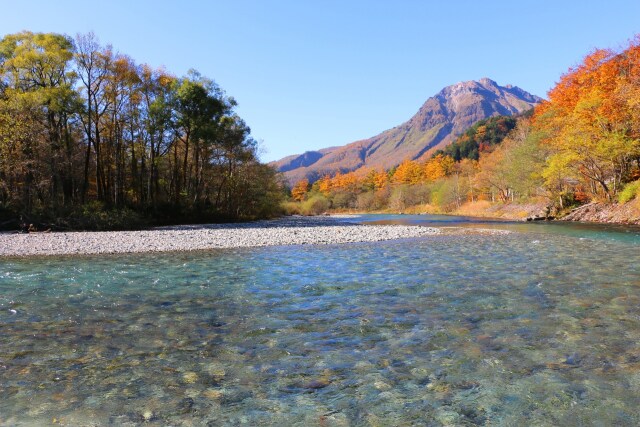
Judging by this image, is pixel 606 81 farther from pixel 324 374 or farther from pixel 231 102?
pixel 324 374

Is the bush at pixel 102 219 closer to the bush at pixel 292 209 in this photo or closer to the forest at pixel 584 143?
the forest at pixel 584 143

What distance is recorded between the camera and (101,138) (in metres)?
35.0

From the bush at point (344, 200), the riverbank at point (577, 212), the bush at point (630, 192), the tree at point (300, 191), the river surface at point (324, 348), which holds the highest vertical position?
the tree at point (300, 191)

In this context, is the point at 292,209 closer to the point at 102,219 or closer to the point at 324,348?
the point at 102,219

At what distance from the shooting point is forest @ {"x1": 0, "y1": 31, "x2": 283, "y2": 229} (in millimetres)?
25109

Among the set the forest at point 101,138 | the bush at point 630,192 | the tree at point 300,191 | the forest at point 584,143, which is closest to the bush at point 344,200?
the tree at point 300,191

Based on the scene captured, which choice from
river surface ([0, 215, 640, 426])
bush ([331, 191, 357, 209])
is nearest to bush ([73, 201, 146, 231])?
river surface ([0, 215, 640, 426])

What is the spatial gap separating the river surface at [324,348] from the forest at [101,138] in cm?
1889

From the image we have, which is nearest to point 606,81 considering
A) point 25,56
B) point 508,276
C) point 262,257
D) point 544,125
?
point 544,125

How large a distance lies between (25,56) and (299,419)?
107 ft

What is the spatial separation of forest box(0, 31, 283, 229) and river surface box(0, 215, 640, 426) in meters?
18.9

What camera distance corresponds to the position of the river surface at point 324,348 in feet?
11.3

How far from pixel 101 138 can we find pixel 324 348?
121 feet

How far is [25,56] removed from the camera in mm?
26141
